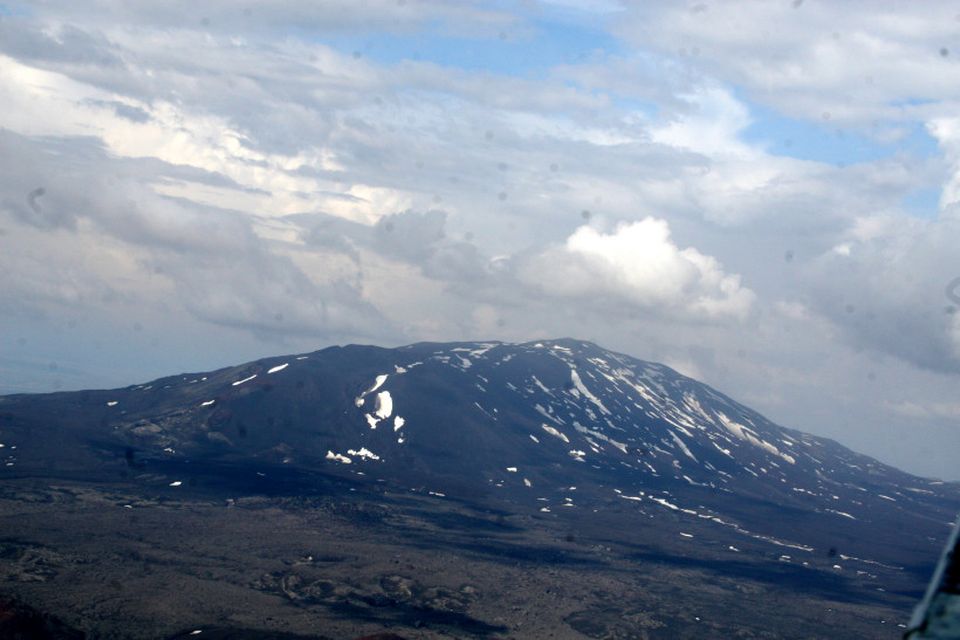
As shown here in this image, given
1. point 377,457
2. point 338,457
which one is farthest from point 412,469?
point 338,457

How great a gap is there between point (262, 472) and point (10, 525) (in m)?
57.2

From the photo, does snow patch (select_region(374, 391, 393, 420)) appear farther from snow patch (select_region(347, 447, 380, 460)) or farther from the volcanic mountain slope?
snow patch (select_region(347, 447, 380, 460))

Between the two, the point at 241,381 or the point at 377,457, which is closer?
the point at 377,457

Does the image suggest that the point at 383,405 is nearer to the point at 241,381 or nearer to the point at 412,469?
the point at 412,469

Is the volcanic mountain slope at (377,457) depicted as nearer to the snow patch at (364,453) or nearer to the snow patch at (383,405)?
the snow patch at (383,405)

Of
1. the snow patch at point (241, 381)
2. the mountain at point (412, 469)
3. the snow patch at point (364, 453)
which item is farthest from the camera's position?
the snow patch at point (241, 381)

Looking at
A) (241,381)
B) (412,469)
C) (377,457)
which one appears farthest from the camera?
(241,381)

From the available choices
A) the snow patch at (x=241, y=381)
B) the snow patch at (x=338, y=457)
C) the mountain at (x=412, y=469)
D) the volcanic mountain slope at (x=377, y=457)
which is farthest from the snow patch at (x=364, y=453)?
the snow patch at (x=241, y=381)

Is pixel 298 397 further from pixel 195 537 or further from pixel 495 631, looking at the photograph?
pixel 495 631

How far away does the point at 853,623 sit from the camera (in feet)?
300

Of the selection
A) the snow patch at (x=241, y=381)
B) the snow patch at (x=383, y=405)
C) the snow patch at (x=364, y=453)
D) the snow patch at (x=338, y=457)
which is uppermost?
the snow patch at (x=383, y=405)

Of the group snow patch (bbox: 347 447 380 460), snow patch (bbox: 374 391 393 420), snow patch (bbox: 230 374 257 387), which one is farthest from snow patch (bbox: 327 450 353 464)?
snow patch (bbox: 230 374 257 387)

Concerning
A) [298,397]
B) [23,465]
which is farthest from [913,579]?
[23,465]

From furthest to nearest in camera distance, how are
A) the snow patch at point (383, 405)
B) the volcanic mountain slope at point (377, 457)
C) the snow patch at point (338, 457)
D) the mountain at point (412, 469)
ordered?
the snow patch at point (383, 405) < the snow patch at point (338, 457) < the volcanic mountain slope at point (377, 457) < the mountain at point (412, 469)
